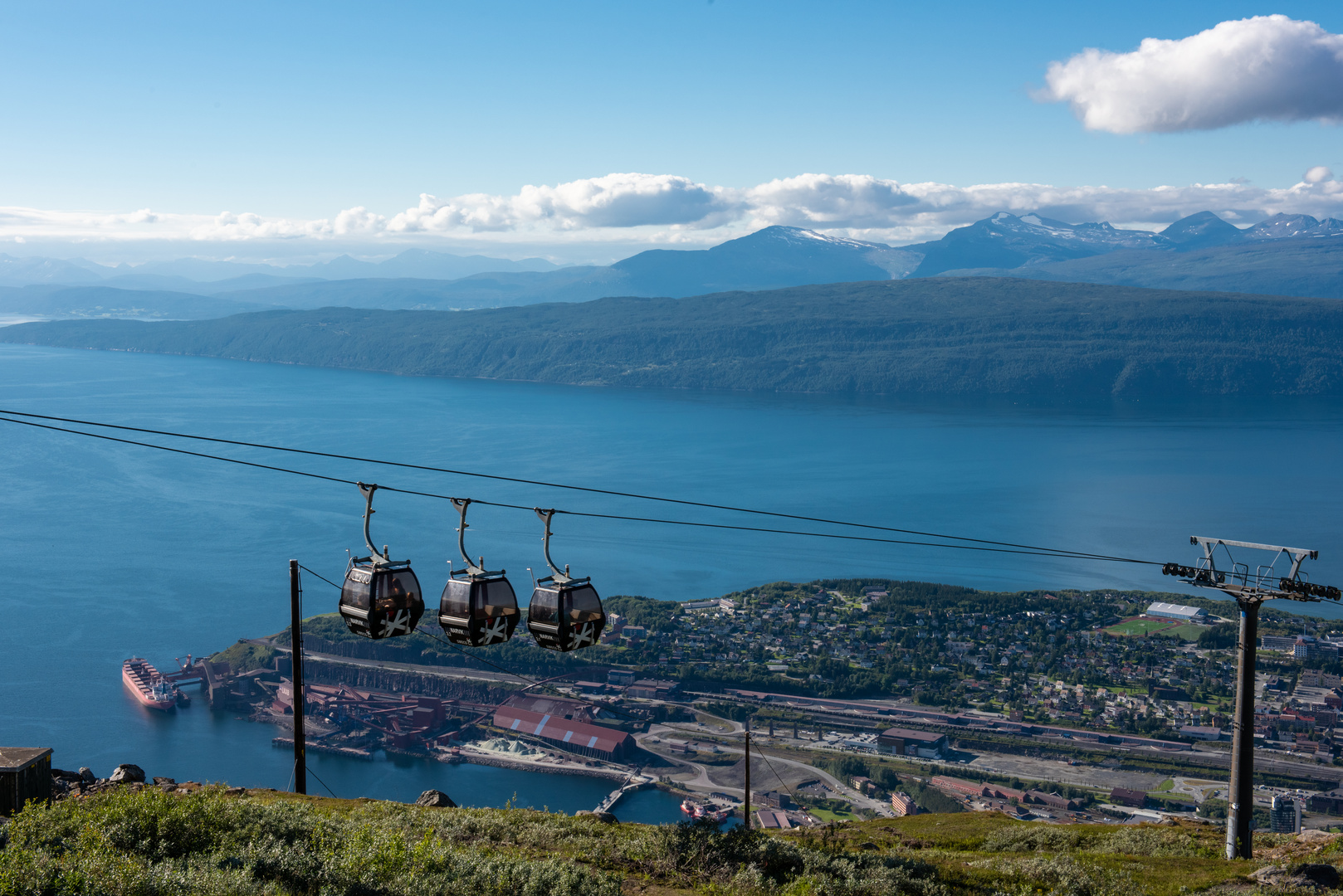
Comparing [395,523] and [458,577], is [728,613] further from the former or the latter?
[458,577]

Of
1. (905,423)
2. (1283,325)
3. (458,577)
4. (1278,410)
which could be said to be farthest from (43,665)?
(1283,325)

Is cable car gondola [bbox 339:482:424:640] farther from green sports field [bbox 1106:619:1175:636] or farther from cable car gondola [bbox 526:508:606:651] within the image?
green sports field [bbox 1106:619:1175:636]

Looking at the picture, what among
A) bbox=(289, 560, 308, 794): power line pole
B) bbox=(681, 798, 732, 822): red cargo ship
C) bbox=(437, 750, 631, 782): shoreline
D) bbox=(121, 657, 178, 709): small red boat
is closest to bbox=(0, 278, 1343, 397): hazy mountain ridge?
bbox=(121, 657, 178, 709): small red boat

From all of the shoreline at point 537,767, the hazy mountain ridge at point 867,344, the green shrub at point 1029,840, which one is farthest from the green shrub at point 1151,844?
the hazy mountain ridge at point 867,344

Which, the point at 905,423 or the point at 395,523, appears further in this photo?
the point at 905,423

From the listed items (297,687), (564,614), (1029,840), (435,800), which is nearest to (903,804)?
(1029,840)

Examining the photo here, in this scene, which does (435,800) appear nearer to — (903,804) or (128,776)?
(128,776)
